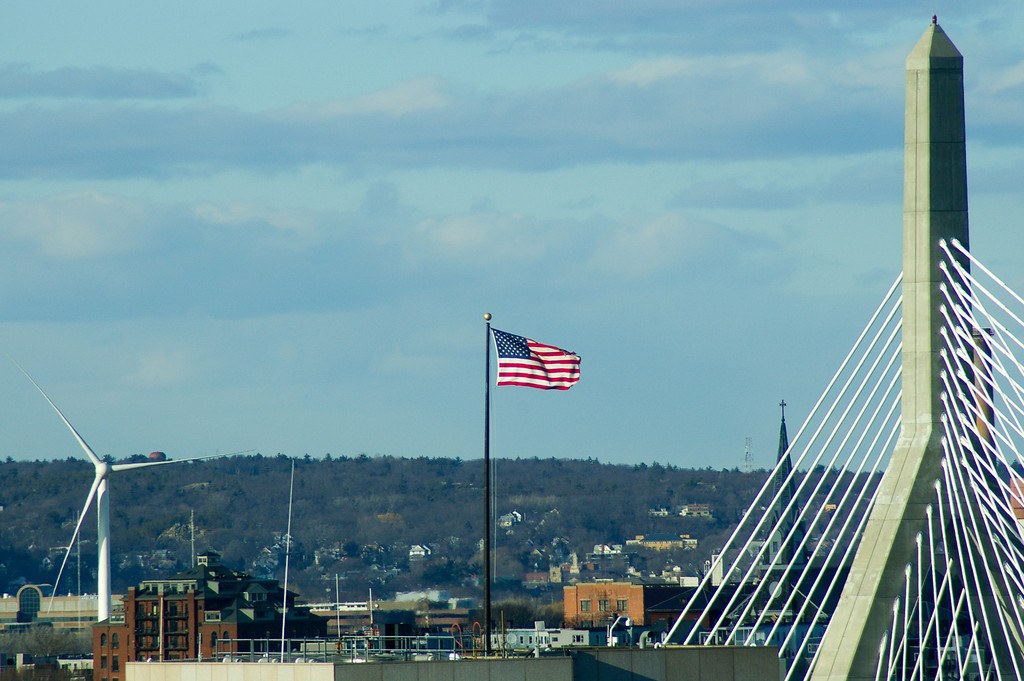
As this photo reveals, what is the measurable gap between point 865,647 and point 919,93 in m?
15.7

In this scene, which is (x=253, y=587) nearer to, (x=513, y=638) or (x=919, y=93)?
(x=513, y=638)

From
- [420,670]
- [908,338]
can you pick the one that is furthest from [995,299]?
[420,670]

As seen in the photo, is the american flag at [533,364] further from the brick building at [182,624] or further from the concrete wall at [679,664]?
the brick building at [182,624]

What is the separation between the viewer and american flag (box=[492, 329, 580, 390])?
50.4m

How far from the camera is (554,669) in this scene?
1693 inches

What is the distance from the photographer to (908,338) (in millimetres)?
55750

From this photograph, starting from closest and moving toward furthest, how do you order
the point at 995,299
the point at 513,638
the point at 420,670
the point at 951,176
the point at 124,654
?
the point at 420,670, the point at 995,299, the point at 951,176, the point at 513,638, the point at 124,654

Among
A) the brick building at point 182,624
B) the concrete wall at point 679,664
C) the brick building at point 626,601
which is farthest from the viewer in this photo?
the brick building at point 626,601

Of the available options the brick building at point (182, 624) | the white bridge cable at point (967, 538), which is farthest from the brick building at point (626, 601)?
the white bridge cable at point (967, 538)

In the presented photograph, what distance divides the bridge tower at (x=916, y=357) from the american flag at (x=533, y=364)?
10.2 m

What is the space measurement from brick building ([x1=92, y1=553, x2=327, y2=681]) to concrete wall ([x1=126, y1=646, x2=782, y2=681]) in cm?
10634

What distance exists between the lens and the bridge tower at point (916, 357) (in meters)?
54.7

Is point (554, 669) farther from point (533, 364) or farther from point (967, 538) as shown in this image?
point (967, 538)

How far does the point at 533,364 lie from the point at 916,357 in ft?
38.5
